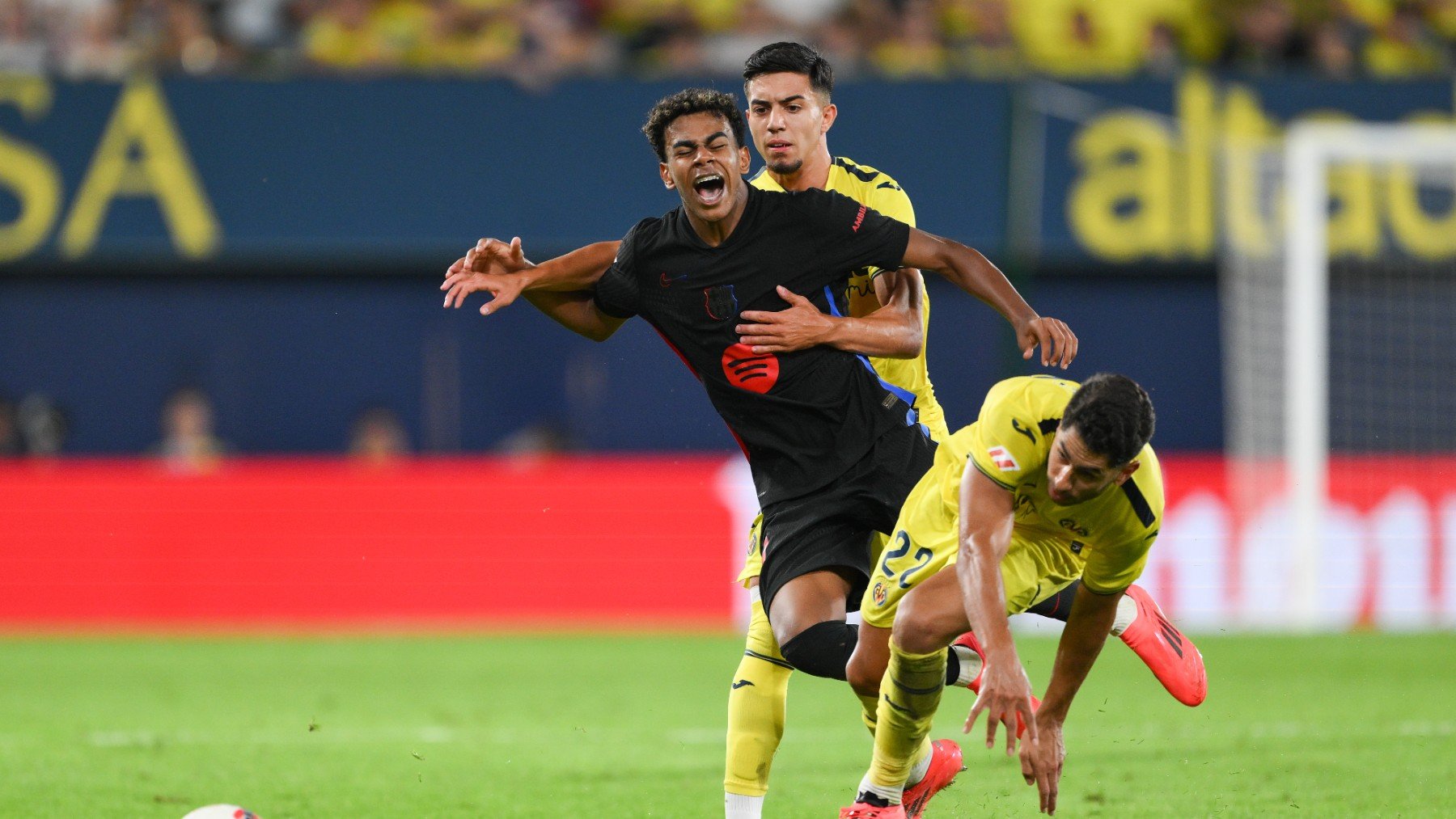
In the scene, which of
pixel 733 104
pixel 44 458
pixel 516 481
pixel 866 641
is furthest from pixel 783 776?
pixel 44 458

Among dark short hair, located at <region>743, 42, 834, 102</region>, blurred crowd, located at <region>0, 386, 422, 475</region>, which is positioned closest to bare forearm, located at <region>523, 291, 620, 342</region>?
dark short hair, located at <region>743, 42, 834, 102</region>

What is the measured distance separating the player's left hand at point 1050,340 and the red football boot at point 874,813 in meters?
1.41

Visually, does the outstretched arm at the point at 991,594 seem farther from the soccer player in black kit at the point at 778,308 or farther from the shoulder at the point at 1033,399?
the soccer player in black kit at the point at 778,308

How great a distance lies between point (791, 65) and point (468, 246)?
359 inches

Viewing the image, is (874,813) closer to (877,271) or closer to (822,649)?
(822,649)

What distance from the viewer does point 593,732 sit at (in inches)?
315

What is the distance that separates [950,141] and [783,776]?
28.2 feet

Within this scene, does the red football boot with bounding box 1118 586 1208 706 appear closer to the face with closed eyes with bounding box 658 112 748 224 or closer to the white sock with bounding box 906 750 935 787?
the white sock with bounding box 906 750 935 787

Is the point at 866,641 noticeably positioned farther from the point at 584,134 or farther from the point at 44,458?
the point at 44,458

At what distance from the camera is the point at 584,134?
47.2ft

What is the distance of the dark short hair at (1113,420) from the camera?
437 centimetres

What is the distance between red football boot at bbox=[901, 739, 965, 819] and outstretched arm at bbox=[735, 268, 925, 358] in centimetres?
125

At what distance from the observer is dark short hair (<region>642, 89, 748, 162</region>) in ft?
16.8

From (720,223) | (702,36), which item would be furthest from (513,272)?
(702,36)
